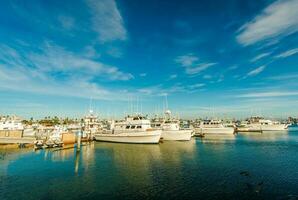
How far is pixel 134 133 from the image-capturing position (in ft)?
197

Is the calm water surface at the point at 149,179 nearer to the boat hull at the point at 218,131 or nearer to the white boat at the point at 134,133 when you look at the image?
the white boat at the point at 134,133

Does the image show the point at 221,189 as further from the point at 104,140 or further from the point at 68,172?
the point at 104,140

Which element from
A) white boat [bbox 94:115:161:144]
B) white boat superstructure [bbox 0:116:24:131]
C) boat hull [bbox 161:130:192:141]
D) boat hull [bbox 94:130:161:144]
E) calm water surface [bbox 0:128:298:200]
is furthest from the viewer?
boat hull [bbox 161:130:192:141]

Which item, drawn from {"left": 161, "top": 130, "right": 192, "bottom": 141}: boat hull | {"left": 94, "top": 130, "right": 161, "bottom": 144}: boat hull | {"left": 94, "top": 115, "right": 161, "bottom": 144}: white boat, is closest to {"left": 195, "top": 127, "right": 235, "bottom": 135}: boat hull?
{"left": 161, "top": 130, "right": 192, "bottom": 141}: boat hull

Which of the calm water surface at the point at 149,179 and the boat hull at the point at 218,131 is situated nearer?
the calm water surface at the point at 149,179

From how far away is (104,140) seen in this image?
66938 mm

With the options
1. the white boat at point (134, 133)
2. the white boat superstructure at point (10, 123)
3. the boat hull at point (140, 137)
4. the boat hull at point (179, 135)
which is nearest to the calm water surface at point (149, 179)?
the boat hull at point (140, 137)

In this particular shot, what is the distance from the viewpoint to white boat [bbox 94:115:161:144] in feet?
194

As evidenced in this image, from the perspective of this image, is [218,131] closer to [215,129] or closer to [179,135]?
[215,129]

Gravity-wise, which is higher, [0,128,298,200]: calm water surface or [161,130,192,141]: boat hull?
[161,130,192,141]: boat hull

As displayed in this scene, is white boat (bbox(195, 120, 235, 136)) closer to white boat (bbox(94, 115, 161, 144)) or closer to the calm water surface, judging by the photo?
white boat (bbox(94, 115, 161, 144))

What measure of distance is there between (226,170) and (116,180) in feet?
50.7

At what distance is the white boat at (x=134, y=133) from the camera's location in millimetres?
59281

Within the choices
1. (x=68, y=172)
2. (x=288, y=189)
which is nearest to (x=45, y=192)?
(x=68, y=172)
